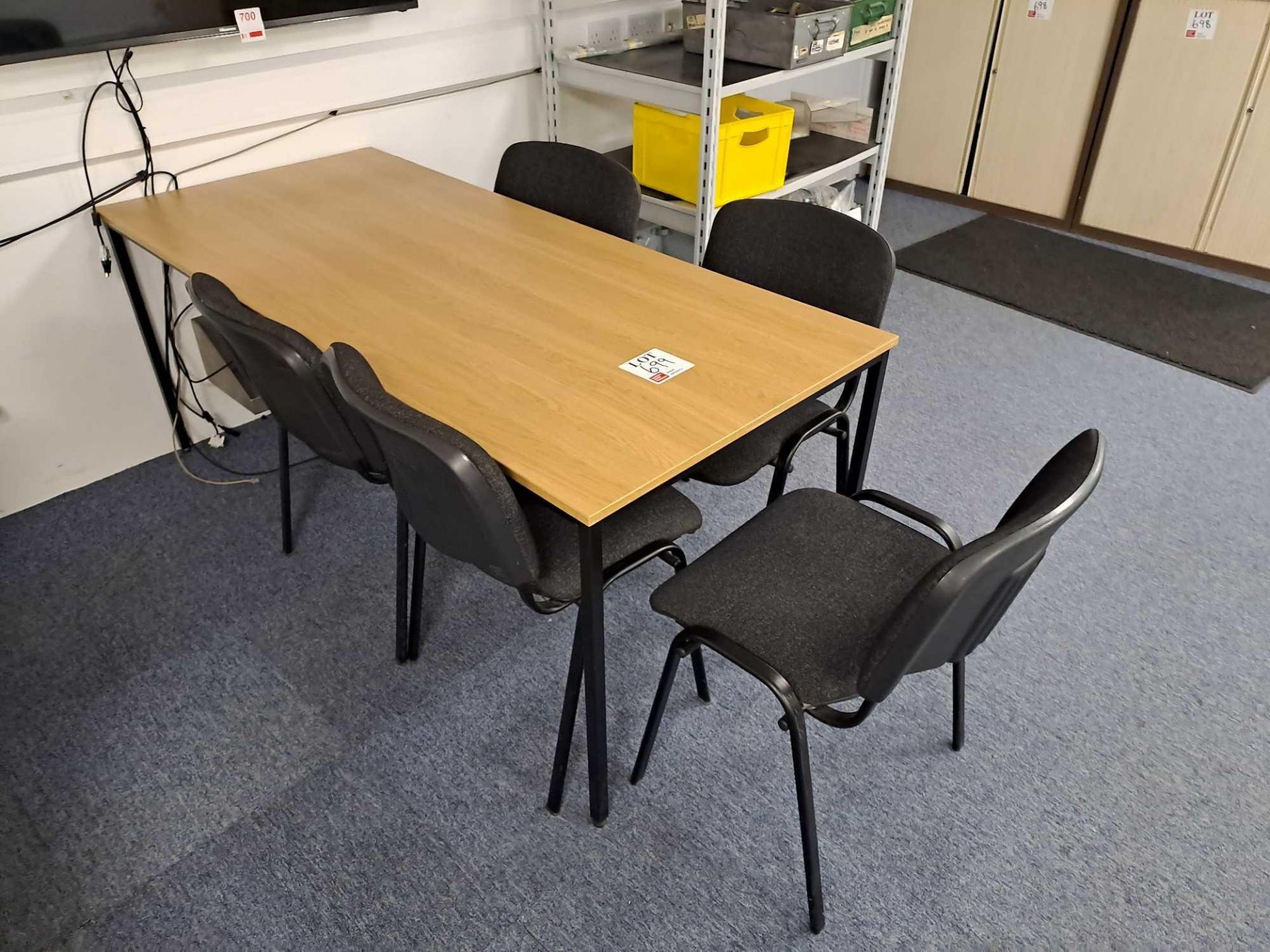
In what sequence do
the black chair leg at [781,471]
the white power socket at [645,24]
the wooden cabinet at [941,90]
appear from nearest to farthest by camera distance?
1. the black chair leg at [781,471]
2. the white power socket at [645,24]
3. the wooden cabinet at [941,90]

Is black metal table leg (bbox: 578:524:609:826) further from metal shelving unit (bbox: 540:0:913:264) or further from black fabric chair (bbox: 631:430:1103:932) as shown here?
metal shelving unit (bbox: 540:0:913:264)

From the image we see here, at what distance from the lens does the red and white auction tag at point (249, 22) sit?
7.16 ft

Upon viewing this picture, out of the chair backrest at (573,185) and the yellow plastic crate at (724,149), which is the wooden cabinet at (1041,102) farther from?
the chair backrest at (573,185)

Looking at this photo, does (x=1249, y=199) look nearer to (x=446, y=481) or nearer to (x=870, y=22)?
(x=870, y=22)

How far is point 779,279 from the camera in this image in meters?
2.06

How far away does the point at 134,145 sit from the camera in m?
2.24

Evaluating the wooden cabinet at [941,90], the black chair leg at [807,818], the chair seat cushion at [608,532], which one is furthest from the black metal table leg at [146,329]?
the wooden cabinet at [941,90]

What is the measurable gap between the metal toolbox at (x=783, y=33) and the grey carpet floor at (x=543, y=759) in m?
1.39

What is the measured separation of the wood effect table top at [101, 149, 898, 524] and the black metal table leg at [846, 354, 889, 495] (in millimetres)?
68

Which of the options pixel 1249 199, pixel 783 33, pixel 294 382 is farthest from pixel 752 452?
pixel 1249 199

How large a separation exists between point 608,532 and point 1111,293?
9.47 ft

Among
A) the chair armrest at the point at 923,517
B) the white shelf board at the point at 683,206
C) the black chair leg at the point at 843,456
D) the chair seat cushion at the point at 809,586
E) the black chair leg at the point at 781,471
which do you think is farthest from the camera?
the white shelf board at the point at 683,206

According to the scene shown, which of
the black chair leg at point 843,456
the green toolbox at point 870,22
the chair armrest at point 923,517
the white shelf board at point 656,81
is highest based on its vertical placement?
the green toolbox at point 870,22

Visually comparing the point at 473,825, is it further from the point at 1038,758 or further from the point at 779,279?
the point at 779,279
